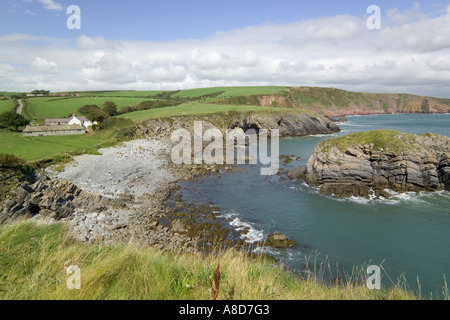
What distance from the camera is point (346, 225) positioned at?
2186cm

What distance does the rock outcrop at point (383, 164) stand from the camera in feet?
91.8

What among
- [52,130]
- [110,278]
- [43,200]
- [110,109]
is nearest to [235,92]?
[110,109]

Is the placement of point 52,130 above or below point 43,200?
above

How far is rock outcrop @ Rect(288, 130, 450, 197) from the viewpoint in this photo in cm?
2798

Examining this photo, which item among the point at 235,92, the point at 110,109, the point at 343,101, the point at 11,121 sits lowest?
the point at 11,121

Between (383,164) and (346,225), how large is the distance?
11826 millimetres

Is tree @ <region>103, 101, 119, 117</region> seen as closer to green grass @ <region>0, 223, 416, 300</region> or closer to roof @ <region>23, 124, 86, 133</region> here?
roof @ <region>23, 124, 86, 133</region>

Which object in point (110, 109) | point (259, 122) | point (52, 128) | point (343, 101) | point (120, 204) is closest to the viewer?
point (120, 204)

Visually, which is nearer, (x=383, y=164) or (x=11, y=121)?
(x=383, y=164)

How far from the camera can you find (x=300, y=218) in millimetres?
23281

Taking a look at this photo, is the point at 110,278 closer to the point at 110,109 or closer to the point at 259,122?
the point at 259,122

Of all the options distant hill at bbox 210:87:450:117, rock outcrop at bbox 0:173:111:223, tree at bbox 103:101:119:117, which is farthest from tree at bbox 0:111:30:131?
distant hill at bbox 210:87:450:117

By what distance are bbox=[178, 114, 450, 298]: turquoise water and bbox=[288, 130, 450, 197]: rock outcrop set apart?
1.58 m

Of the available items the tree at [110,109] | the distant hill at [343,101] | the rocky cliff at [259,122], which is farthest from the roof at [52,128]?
the distant hill at [343,101]
